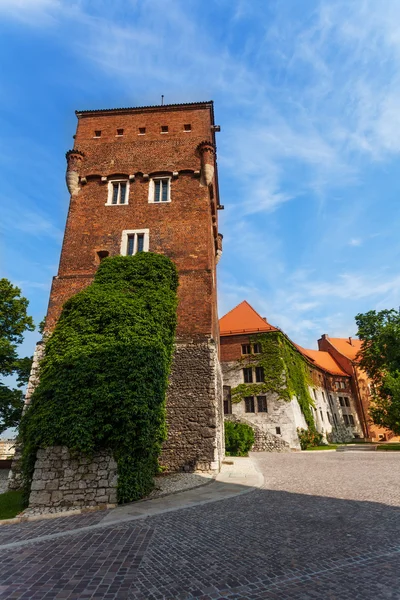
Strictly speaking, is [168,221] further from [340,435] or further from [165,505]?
[340,435]

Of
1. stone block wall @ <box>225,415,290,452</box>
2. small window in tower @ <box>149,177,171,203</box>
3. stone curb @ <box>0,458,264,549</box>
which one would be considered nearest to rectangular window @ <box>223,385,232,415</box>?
stone block wall @ <box>225,415,290,452</box>

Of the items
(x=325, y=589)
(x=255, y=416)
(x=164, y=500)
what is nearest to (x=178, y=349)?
(x=164, y=500)

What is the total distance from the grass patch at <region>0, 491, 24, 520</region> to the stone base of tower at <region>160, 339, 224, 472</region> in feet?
17.2

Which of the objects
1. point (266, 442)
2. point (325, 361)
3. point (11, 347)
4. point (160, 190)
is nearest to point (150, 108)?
point (160, 190)

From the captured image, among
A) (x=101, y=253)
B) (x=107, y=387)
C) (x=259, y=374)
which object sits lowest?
(x=107, y=387)

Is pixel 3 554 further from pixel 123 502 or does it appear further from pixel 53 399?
pixel 53 399

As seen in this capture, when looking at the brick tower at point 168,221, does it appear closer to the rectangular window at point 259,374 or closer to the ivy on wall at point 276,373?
the ivy on wall at point 276,373

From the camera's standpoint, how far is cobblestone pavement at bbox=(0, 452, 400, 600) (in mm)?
4199

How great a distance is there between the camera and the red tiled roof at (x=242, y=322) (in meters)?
30.3

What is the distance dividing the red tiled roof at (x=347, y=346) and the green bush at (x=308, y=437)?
21265mm

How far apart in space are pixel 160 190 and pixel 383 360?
27392 millimetres

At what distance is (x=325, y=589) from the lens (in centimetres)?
412

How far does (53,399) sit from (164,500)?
165 inches

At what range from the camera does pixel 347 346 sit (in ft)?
172
